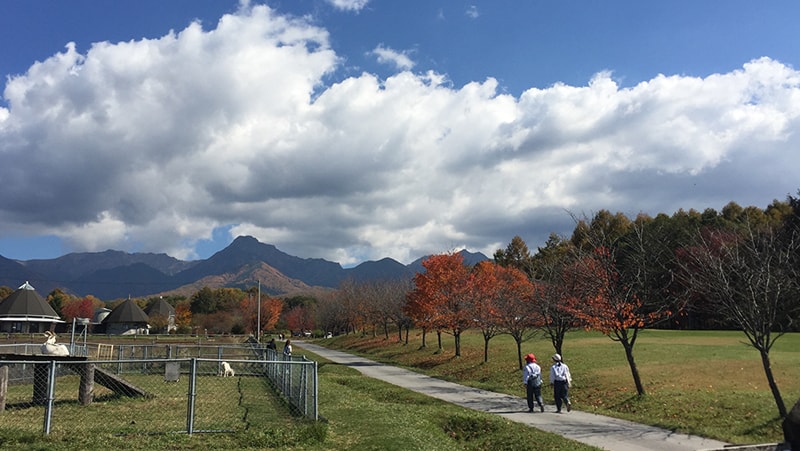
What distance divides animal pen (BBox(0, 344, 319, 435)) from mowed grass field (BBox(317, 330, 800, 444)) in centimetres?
850

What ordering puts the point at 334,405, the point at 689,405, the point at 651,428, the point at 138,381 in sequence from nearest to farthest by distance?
the point at 651,428 < the point at 334,405 < the point at 689,405 < the point at 138,381

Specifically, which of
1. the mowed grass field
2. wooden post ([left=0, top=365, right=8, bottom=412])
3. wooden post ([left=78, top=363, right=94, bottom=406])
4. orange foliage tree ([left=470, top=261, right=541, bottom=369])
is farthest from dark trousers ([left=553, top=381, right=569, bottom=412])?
wooden post ([left=0, top=365, right=8, bottom=412])

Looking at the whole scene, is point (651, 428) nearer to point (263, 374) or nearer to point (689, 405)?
point (689, 405)

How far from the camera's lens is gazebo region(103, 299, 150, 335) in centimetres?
8881

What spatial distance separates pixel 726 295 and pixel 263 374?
19.1m

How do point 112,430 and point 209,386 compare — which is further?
point 209,386

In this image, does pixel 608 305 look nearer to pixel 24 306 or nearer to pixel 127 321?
pixel 24 306

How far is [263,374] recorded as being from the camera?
83.9 feet

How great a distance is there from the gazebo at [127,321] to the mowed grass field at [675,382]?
69160 millimetres

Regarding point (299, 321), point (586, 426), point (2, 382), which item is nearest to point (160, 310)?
point (299, 321)

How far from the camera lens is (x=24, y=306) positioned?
72.8 m

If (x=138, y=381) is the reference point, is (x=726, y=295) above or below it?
above

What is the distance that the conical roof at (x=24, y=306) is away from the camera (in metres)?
71.9

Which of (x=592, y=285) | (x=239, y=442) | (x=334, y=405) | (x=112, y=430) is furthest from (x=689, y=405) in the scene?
(x=112, y=430)
